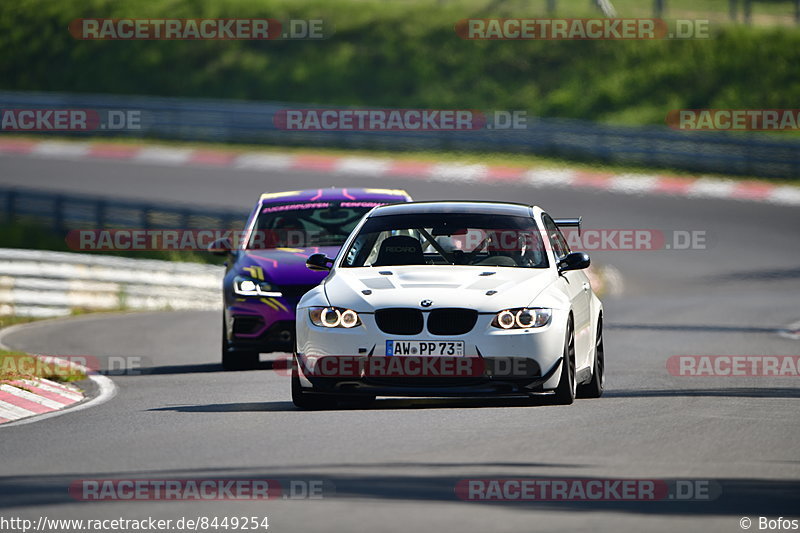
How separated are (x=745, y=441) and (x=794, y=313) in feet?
44.8

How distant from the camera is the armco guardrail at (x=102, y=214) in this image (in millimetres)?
27531

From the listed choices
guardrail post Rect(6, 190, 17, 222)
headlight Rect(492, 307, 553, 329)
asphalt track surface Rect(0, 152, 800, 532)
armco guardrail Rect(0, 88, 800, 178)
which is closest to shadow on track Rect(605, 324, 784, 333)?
asphalt track surface Rect(0, 152, 800, 532)

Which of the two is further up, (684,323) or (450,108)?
(450,108)

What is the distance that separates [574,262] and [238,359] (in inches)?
181

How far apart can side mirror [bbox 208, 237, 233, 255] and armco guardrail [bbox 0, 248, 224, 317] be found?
7171 millimetres

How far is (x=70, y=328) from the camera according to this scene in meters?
20.2

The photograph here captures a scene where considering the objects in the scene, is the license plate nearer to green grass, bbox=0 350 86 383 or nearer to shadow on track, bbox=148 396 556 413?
shadow on track, bbox=148 396 556 413

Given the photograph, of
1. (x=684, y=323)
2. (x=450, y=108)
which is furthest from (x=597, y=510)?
(x=450, y=108)

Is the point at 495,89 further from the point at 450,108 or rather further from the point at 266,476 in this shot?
the point at 266,476

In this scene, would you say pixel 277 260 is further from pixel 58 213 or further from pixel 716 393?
pixel 58 213

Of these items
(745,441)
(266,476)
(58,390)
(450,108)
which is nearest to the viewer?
(266,476)

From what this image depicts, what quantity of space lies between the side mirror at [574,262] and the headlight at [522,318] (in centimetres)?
87

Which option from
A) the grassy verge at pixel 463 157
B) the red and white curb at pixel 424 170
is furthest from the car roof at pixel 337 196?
the grassy verge at pixel 463 157

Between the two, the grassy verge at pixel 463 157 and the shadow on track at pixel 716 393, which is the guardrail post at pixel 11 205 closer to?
the grassy verge at pixel 463 157
